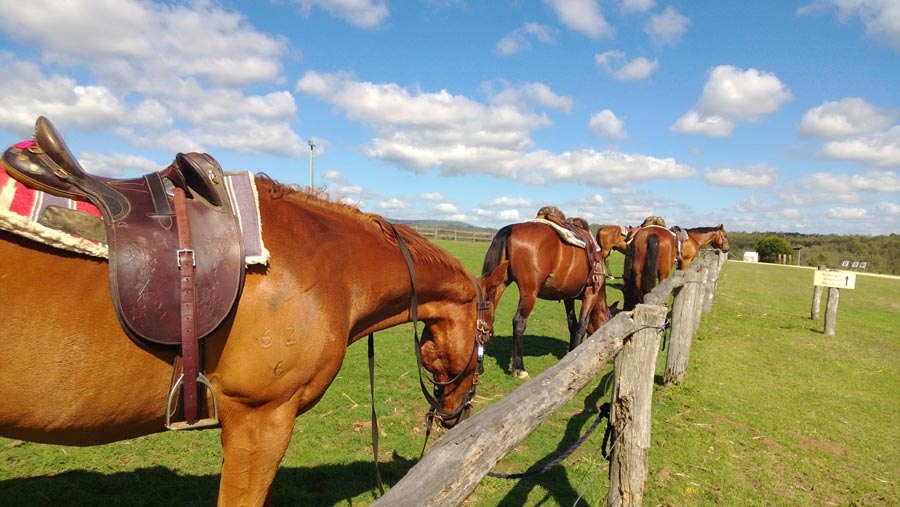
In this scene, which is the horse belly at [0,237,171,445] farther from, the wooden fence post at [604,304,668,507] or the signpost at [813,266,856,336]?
the signpost at [813,266,856,336]

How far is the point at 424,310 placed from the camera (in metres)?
2.96

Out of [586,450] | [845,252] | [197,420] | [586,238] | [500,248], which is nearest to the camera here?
[197,420]

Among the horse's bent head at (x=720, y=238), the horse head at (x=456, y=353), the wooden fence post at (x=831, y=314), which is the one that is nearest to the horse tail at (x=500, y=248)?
the horse head at (x=456, y=353)

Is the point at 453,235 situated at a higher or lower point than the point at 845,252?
lower

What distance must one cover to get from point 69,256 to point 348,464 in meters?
2.92

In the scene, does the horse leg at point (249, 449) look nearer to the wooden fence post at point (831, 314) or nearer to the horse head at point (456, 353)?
the horse head at point (456, 353)

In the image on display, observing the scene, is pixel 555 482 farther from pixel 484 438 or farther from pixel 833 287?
pixel 833 287

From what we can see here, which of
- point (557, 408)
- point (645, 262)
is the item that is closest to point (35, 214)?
point (557, 408)

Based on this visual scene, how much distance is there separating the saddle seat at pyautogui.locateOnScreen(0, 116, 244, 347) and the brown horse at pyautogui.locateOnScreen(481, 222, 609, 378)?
16.5ft

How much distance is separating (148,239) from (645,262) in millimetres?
9620

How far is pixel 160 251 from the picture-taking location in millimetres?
1750

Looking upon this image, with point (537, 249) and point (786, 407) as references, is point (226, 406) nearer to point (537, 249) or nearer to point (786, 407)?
point (537, 249)

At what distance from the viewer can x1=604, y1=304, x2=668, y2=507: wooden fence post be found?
2.73 m

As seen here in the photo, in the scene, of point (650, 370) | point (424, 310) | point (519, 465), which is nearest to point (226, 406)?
point (424, 310)
